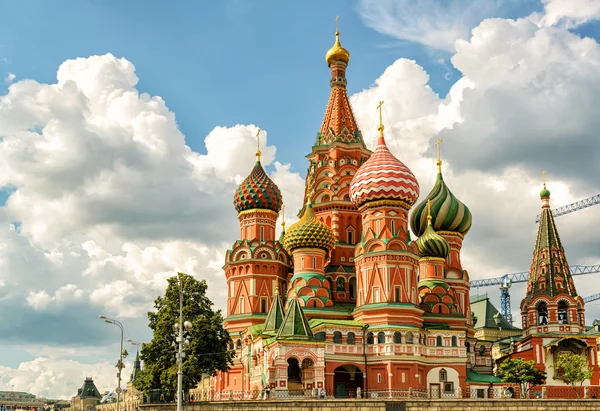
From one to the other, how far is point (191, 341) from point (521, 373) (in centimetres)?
2797

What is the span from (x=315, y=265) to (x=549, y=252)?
2291 cm

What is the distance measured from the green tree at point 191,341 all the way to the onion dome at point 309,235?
11.8m

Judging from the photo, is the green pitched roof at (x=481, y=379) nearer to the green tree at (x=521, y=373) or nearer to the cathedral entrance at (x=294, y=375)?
the green tree at (x=521, y=373)

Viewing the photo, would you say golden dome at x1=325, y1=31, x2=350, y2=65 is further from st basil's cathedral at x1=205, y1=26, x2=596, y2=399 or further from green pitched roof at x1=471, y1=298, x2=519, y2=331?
green pitched roof at x1=471, y1=298, x2=519, y2=331

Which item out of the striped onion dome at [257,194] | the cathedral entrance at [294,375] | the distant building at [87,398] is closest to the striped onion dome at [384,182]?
the striped onion dome at [257,194]

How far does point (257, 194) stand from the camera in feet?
226

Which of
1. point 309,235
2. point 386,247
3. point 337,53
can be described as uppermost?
point 337,53

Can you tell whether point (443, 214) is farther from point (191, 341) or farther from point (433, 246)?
point (191, 341)

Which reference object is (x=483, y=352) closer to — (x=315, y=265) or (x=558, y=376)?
(x=558, y=376)

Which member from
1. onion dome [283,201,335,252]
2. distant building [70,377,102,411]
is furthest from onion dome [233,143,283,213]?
distant building [70,377,102,411]

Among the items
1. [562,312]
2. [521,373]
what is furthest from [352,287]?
[562,312]

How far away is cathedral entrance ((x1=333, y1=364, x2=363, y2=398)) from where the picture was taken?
56.8 meters

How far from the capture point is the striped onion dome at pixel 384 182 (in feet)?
198

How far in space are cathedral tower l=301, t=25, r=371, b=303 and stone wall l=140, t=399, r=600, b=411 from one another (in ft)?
61.3
